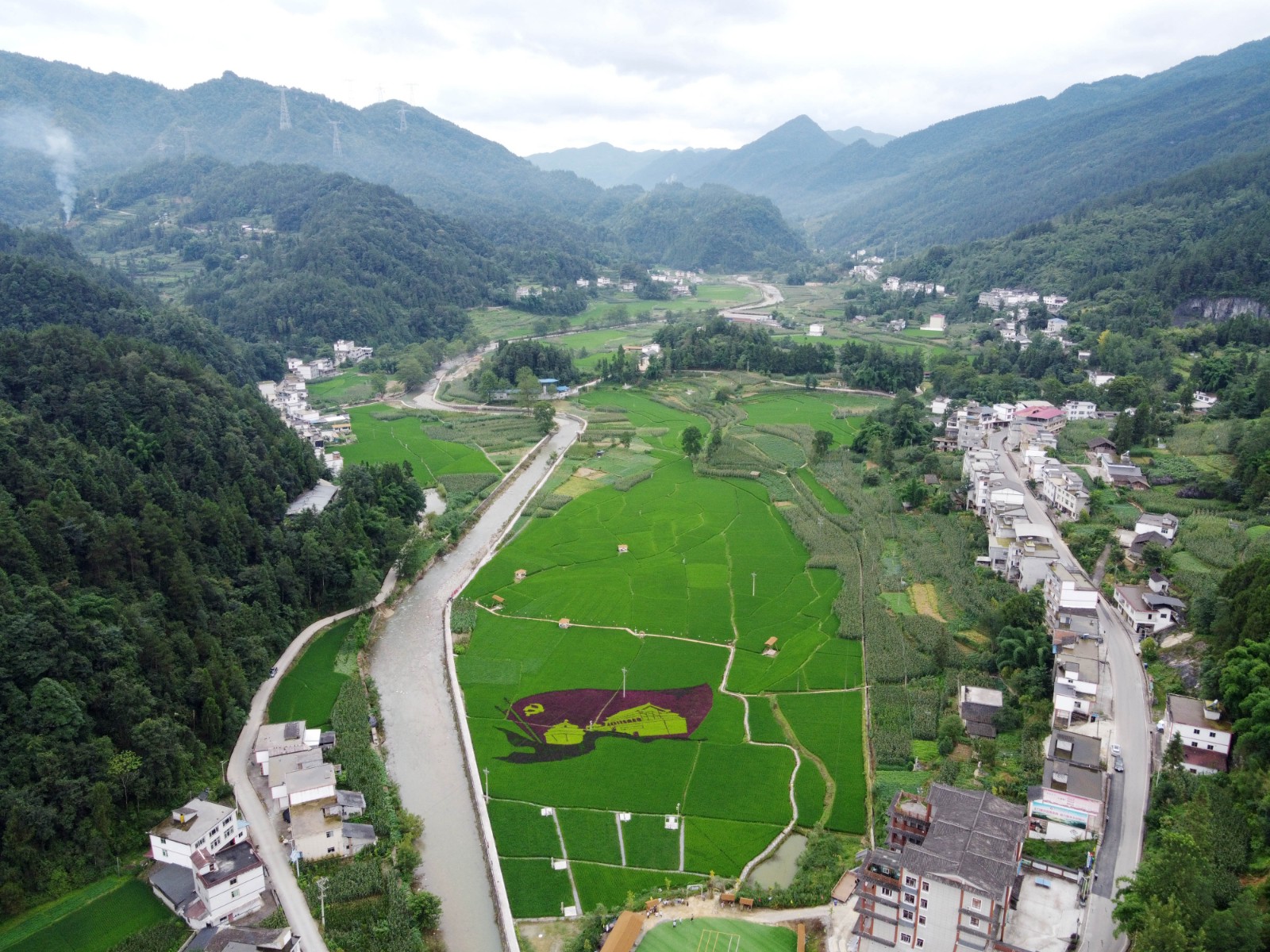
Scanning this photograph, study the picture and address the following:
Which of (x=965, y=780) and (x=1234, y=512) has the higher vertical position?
(x=1234, y=512)

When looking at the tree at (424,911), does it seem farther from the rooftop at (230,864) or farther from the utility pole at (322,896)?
the rooftop at (230,864)

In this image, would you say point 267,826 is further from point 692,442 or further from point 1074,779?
point 692,442

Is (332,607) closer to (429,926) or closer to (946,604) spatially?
(429,926)

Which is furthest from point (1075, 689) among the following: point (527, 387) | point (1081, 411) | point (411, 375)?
point (411, 375)

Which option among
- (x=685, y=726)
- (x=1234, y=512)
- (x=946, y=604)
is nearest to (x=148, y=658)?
(x=685, y=726)

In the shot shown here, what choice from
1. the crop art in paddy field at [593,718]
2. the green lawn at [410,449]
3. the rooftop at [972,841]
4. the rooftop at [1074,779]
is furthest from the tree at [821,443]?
the rooftop at [972,841]
